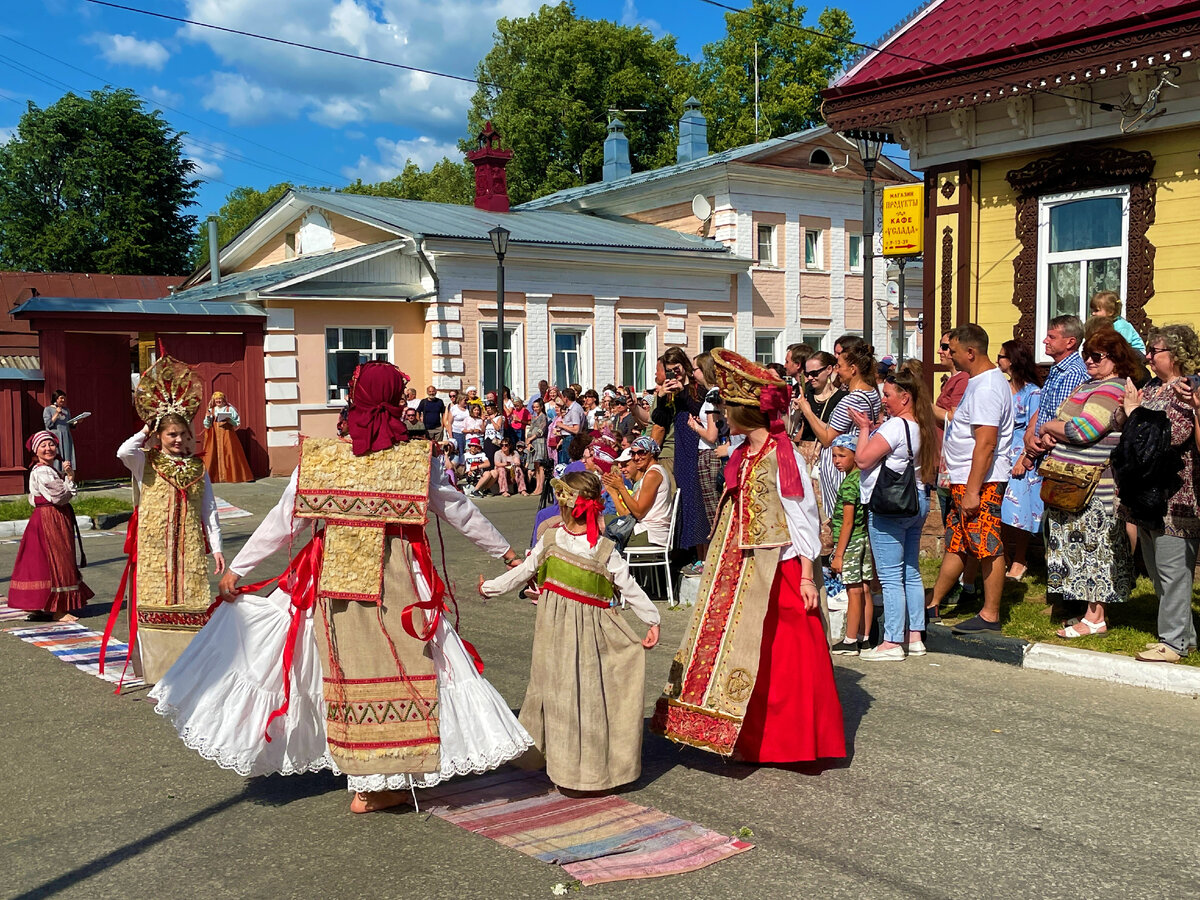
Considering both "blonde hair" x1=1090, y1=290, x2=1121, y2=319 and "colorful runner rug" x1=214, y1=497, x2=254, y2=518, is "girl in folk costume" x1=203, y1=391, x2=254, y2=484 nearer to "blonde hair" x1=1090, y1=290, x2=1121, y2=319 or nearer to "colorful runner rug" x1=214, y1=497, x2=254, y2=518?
"colorful runner rug" x1=214, y1=497, x2=254, y2=518

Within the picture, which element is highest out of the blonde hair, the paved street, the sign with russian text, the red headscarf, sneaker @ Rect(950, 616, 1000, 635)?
the sign with russian text

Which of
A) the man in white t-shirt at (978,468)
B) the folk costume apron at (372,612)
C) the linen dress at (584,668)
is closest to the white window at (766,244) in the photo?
the man in white t-shirt at (978,468)

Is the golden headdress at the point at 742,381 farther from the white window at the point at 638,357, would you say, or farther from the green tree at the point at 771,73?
the green tree at the point at 771,73

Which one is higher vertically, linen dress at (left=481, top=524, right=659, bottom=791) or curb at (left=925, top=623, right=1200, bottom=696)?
linen dress at (left=481, top=524, right=659, bottom=791)

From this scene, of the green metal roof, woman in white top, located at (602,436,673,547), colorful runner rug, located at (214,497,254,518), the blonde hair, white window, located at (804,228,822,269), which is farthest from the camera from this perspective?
white window, located at (804,228,822,269)

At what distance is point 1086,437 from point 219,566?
5400 millimetres

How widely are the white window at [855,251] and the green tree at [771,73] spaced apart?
1553 cm

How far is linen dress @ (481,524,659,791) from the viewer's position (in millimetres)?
5027

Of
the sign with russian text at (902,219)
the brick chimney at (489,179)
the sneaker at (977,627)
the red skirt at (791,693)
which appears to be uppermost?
the brick chimney at (489,179)

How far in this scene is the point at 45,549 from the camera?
30.2ft

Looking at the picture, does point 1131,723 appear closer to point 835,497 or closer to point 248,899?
point 835,497

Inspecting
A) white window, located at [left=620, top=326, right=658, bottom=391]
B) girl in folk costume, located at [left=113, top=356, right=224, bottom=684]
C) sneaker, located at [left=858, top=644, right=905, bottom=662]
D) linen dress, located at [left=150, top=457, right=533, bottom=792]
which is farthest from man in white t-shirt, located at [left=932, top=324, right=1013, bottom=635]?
white window, located at [left=620, top=326, right=658, bottom=391]

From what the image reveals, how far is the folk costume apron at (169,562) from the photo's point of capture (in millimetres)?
7031

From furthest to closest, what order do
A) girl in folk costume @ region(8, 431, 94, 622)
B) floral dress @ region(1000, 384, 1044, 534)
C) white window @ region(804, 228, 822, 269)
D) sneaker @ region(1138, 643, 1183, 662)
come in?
white window @ region(804, 228, 822, 269)
girl in folk costume @ region(8, 431, 94, 622)
floral dress @ region(1000, 384, 1044, 534)
sneaker @ region(1138, 643, 1183, 662)
